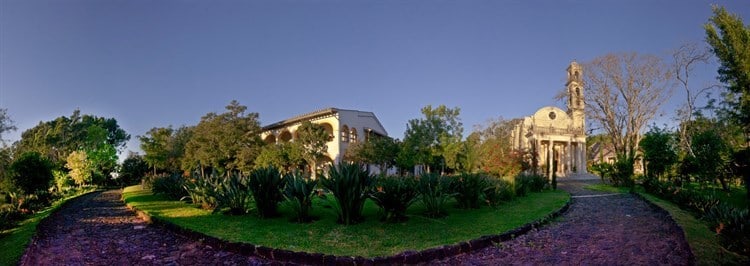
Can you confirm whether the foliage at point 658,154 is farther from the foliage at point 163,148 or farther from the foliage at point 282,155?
the foliage at point 163,148

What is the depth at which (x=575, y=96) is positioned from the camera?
3469cm

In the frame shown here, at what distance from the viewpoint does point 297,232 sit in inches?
288

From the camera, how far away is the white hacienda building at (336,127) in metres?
33.6

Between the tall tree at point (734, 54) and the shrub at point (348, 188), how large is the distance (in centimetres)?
1472

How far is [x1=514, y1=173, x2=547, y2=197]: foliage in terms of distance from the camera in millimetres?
15069

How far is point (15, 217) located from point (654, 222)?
15.5 metres

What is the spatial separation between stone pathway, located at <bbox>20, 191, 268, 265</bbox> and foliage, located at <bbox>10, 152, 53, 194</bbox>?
957 centimetres

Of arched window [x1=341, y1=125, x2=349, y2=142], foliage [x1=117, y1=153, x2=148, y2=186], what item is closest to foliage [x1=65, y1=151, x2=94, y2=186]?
foliage [x1=117, y1=153, x2=148, y2=186]

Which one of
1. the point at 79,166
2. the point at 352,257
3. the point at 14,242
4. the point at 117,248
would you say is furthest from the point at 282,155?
the point at 352,257

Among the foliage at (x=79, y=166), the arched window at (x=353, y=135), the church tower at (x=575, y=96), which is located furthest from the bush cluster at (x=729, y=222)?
the foliage at (x=79, y=166)

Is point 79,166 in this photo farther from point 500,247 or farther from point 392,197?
point 500,247

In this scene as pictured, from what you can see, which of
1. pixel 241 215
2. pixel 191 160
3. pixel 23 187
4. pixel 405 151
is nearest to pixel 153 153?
pixel 191 160

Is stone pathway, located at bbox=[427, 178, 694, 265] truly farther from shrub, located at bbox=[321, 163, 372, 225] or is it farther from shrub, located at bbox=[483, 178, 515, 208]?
shrub, located at bbox=[321, 163, 372, 225]

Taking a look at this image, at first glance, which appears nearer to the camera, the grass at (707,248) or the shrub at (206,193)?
the grass at (707,248)
